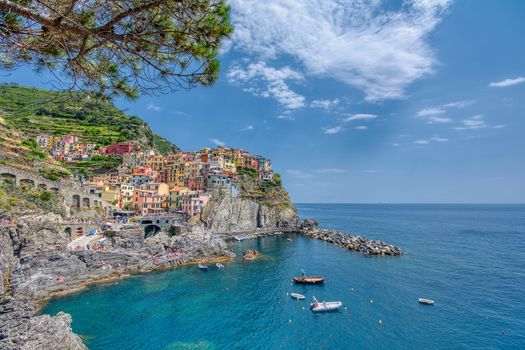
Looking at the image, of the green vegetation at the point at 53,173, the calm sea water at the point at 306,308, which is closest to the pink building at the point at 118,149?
the green vegetation at the point at 53,173

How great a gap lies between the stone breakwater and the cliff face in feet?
26.1

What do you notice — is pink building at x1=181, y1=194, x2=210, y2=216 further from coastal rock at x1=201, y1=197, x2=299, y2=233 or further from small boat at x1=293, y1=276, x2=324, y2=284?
small boat at x1=293, y1=276, x2=324, y2=284

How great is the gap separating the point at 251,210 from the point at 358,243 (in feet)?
88.8

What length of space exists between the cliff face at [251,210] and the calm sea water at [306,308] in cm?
2234

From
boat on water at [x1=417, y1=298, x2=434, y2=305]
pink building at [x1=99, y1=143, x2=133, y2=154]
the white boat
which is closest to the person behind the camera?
the white boat

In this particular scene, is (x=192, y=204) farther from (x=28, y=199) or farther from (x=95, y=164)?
(x=95, y=164)

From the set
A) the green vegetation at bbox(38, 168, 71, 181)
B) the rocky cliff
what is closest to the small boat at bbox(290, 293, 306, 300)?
the rocky cliff

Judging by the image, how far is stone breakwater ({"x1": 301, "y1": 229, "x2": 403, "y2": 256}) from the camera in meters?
47.2

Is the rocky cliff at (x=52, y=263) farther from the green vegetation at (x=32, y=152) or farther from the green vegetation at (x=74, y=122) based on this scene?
the green vegetation at (x=74, y=122)

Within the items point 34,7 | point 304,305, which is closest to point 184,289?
point 304,305

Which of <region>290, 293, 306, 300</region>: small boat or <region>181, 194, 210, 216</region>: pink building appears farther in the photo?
<region>181, 194, 210, 216</region>: pink building

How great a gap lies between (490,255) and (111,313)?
196 ft

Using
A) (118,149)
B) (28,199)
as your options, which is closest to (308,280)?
(28,199)

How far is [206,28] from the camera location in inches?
190
